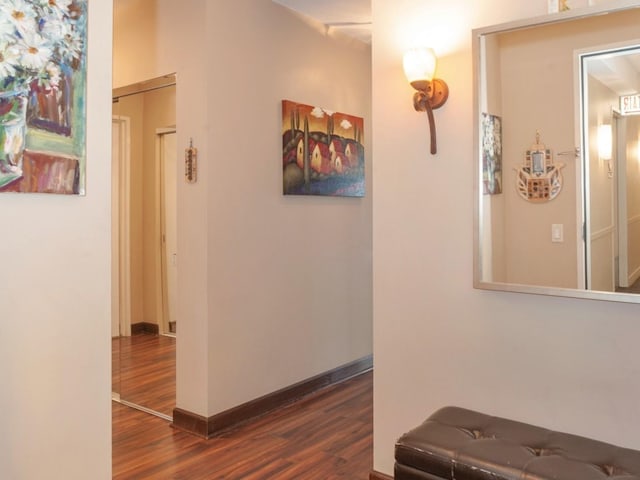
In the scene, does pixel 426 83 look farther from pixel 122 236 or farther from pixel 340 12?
pixel 122 236

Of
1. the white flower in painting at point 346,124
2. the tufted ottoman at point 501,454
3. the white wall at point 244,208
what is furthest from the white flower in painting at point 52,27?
the white flower in painting at point 346,124

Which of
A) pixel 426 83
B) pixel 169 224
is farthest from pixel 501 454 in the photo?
pixel 169 224

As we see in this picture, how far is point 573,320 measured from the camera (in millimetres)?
1984

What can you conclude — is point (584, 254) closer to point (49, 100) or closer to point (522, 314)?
point (522, 314)

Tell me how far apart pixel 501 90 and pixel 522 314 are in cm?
89

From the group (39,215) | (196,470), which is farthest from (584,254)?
(196,470)

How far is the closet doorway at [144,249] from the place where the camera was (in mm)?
3664

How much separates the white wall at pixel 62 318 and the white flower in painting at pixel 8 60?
25 centimetres

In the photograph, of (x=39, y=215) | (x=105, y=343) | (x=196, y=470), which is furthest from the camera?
(x=196, y=470)

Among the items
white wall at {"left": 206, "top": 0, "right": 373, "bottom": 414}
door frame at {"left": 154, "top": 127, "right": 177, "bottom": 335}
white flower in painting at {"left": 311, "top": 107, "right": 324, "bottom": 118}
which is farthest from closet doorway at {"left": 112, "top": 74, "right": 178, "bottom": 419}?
white flower in painting at {"left": 311, "top": 107, "right": 324, "bottom": 118}

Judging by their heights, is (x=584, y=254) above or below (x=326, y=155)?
below

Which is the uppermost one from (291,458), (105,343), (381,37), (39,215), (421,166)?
(381,37)

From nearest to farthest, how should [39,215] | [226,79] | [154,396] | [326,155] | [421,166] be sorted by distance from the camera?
[39,215] → [421,166] → [226,79] → [154,396] → [326,155]

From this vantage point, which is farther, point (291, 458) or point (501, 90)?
point (291, 458)
